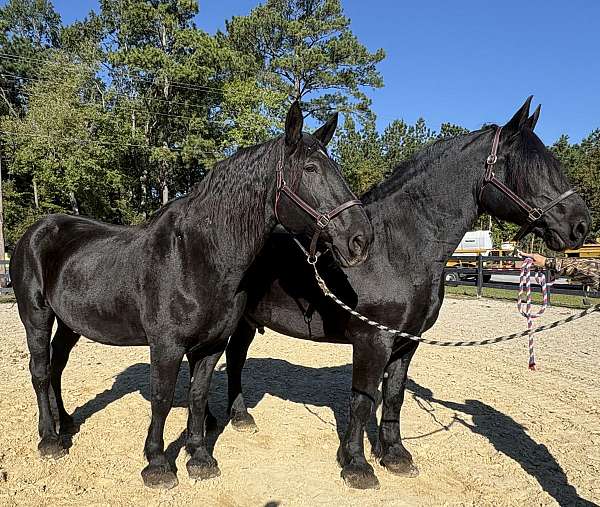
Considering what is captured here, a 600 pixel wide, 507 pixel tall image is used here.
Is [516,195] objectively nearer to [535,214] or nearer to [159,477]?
[535,214]

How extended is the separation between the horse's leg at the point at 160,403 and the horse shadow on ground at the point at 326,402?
49cm

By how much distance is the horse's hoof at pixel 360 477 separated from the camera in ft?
10.8

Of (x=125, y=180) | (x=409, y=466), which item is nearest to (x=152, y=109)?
(x=125, y=180)

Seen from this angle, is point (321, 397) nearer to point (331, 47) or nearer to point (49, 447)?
point (49, 447)

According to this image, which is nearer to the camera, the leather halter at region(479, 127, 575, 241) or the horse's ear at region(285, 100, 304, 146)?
the horse's ear at region(285, 100, 304, 146)

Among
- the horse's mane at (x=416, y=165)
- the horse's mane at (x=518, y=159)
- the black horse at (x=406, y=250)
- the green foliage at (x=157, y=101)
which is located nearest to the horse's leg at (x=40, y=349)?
the black horse at (x=406, y=250)

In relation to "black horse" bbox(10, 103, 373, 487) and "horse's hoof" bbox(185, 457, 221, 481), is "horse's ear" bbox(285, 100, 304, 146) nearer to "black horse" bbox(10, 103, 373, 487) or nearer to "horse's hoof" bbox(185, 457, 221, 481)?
"black horse" bbox(10, 103, 373, 487)

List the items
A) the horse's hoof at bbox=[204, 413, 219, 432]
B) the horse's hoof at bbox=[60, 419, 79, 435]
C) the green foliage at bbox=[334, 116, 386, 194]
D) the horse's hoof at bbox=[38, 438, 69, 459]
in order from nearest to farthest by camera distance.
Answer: the horse's hoof at bbox=[38, 438, 69, 459] → the horse's hoof at bbox=[60, 419, 79, 435] → the horse's hoof at bbox=[204, 413, 219, 432] → the green foliage at bbox=[334, 116, 386, 194]

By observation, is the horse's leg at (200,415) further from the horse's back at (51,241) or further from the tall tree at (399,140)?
the tall tree at (399,140)

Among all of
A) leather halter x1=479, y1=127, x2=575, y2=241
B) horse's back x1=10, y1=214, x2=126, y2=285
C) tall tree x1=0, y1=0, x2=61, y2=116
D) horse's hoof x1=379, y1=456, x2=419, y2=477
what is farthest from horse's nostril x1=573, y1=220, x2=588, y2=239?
tall tree x1=0, y1=0, x2=61, y2=116

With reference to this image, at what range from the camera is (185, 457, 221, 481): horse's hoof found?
133 inches

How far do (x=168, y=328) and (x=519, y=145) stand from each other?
2.62m

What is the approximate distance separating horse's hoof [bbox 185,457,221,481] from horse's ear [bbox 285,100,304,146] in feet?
8.13

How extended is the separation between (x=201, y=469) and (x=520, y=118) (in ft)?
11.1
